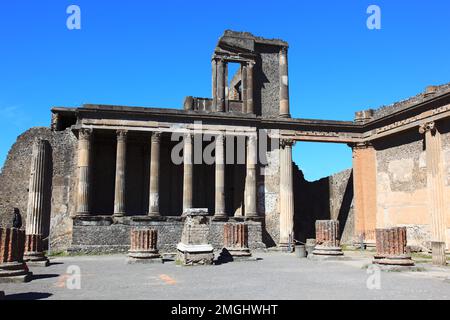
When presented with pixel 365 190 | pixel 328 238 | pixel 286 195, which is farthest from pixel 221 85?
pixel 328 238

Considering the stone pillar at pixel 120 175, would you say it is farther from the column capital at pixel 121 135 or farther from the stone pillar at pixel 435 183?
the stone pillar at pixel 435 183

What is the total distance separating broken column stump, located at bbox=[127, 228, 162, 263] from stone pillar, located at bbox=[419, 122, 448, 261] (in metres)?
12.4

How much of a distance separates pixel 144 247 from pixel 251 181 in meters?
9.37

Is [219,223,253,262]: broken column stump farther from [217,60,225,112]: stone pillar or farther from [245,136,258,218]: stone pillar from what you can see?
[217,60,225,112]: stone pillar

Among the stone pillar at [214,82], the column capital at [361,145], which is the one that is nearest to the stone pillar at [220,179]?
the stone pillar at [214,82]

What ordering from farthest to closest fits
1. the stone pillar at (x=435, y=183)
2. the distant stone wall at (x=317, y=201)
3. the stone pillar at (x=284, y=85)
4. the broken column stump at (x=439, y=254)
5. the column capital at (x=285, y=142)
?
the distant stone wall at (x=317, y=201)
the stone pillar at (x=284, y=85)
the column capital at (x=285, y=142)
the stone pillar at (x=435, y=183)
the broken column stump at (x=439, y=254)

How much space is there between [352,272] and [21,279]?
7.93 meters

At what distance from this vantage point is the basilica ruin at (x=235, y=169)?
20422 millimetres

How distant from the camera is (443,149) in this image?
19734 mm

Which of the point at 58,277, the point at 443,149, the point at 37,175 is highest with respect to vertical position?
the point at 443,149

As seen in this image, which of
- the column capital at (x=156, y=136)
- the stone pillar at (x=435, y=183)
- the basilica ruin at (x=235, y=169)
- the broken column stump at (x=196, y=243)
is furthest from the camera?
the column capital at (x=156, y=136)

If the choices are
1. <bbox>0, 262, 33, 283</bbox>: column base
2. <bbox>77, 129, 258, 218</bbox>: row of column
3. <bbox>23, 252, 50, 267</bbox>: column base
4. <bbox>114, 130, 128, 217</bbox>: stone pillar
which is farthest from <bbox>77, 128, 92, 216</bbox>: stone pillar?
<bbox>0, 262, 33, 283</bbox>: column base
